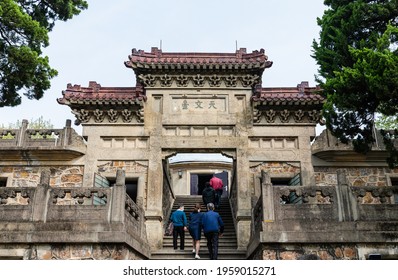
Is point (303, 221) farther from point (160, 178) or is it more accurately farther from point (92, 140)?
point (92, 140)

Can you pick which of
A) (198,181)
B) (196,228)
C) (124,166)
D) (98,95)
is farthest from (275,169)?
(198,181)

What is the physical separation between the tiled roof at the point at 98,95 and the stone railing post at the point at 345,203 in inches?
281

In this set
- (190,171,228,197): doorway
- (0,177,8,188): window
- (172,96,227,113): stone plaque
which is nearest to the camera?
(0,177,8,188): window

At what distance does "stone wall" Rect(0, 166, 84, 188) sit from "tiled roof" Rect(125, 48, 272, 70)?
4.05 m

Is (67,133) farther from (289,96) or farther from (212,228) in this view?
(289,96)

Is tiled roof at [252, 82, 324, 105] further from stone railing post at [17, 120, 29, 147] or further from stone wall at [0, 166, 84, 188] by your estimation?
stone railing post at [17, 120, 29, 147]

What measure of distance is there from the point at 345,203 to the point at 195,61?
7.19m

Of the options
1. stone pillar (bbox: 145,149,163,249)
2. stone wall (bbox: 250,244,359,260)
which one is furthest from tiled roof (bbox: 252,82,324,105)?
stone wall (bbox: 250,244,359,260)

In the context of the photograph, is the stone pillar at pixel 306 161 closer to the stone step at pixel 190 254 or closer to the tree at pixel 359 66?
the tree at pixel 359 66

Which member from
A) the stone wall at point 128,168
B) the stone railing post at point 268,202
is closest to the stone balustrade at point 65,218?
the stone railing post at point 268,202

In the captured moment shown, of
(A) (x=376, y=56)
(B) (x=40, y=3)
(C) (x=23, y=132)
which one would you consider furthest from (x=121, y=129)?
(A) (x=376, y=56)

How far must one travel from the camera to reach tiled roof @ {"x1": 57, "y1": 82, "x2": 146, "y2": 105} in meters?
12.5

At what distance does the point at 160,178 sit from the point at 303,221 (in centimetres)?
544

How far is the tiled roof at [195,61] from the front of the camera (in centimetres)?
1280
